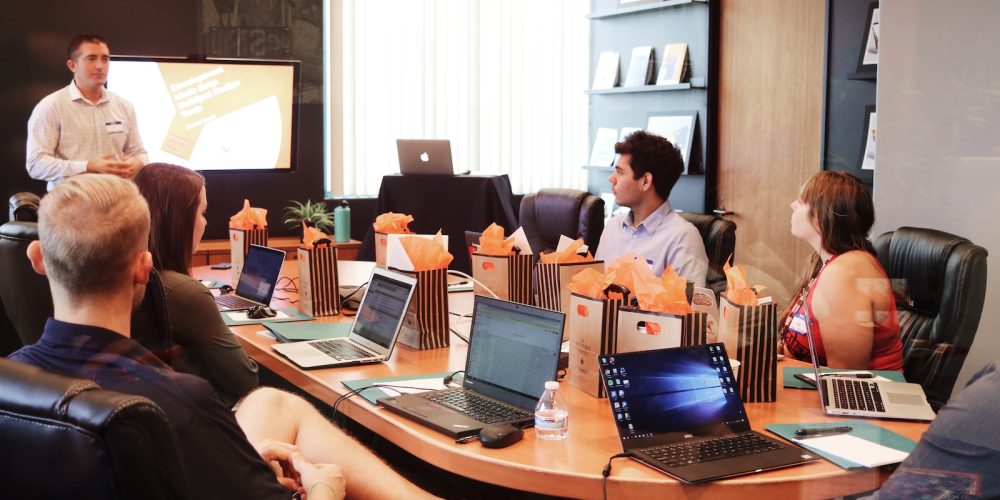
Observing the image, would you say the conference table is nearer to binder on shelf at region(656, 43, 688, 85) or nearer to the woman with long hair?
the woman with long hair

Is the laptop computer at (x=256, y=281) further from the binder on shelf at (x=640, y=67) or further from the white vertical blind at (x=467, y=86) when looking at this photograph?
the binder on shelf at (x=640, y=67)

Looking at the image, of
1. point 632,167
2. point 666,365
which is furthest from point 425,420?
A: point 632,167

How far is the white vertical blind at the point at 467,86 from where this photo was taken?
20.6ft

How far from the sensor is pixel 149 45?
5676 millimetres

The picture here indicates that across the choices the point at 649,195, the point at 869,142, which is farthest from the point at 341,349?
the point at 869,142

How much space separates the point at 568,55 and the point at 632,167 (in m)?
2.73

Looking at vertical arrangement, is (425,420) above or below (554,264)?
below

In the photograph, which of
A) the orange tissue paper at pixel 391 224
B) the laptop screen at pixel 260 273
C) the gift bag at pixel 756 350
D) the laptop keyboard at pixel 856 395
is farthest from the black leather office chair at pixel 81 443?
the orange tissue paper at pixel 391 224

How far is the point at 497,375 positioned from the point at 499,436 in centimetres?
36

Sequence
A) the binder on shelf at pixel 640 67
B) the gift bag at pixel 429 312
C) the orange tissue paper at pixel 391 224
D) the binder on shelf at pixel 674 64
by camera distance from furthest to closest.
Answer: the binder on shelf at pixel 640 67, the binder on shelf at pixel 674 64, the orange tissue paper at pixel 391 224, the gift bag at pixel 429 312

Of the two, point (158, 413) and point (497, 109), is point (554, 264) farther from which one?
point (497, 109)

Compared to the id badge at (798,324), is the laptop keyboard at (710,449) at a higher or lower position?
lower

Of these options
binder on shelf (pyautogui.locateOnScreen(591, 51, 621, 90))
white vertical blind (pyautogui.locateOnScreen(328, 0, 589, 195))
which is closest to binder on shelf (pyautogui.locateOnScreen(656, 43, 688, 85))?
binder on shelf (pyautogui.locateOnScreen(591, 51, 621, 90))

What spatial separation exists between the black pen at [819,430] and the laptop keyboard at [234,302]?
6.95ft
